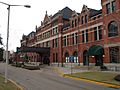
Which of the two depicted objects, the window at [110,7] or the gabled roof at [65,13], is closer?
the window at [110,7]

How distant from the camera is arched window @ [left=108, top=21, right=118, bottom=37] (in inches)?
1566

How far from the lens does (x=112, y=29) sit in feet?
134

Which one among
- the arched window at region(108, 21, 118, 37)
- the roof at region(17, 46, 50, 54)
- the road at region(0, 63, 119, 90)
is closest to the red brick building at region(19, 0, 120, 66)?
the arched window at region(108, 21, 118, 37)

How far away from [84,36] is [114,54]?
13.5m

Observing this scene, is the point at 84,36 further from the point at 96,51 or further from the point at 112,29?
the point at 112,29

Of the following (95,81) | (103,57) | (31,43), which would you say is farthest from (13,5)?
(31,43)

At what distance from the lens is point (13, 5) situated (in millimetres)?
22719

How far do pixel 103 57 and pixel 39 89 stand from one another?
25.5m

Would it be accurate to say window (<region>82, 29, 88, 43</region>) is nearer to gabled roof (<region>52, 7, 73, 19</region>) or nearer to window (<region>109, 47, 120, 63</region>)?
window (<region>109, 47, 120, 63</region>)

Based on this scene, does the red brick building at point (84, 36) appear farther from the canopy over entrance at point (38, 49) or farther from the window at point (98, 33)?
the canopy over entrance at point (38, 49)

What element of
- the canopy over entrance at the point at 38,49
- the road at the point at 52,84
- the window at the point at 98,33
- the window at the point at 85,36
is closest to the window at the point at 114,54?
the window at the point at 98,33

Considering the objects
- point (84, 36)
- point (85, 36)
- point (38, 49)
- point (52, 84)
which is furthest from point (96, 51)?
point (38, 49)

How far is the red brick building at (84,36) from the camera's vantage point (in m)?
40.6

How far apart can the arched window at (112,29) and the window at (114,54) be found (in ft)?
7.76
